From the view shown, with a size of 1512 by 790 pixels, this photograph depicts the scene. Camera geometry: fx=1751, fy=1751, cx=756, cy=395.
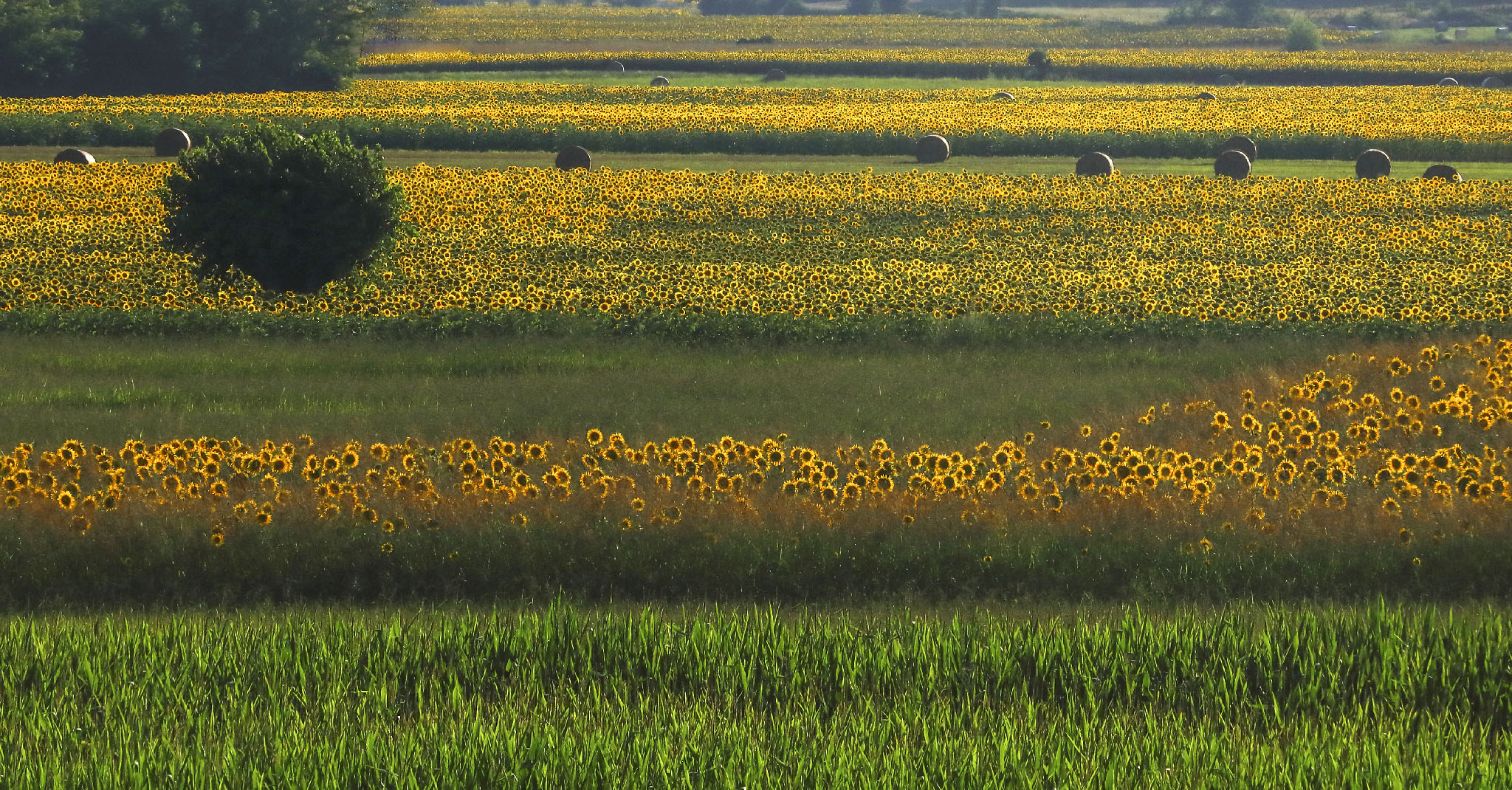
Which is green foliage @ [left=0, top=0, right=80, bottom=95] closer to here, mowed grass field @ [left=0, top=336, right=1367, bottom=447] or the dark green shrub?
the dark green shrub

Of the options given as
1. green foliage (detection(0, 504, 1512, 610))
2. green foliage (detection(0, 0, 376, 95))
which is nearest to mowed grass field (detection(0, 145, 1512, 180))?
green foliage (detection(0, 0, 376, 95))

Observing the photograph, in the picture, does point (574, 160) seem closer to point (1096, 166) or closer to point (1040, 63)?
point (1096, 166)

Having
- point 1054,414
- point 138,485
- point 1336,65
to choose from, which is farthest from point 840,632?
point 1336,65

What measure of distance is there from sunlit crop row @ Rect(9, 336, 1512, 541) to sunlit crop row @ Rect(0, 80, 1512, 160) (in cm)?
3815

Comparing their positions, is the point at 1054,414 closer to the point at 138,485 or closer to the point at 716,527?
the point at 716,527

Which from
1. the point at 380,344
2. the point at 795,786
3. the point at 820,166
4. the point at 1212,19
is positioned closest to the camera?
the point at 795,786

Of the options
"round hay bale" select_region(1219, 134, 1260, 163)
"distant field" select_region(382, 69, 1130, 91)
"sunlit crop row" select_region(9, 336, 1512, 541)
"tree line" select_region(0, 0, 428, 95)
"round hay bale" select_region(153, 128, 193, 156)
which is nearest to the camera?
"sunlit crop row" select_region(9, 336, 1512, 541)

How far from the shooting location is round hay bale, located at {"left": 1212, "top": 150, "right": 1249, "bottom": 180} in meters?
44.0

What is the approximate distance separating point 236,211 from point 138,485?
1158 cm

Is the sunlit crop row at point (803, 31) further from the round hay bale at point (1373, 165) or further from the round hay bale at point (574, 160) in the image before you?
the round hay bale at point (1373, 165)

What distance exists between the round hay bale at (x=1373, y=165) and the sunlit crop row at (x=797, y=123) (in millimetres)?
7544

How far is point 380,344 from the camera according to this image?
71.3 feet

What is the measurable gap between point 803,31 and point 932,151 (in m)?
85.1

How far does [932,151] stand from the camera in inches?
1932
